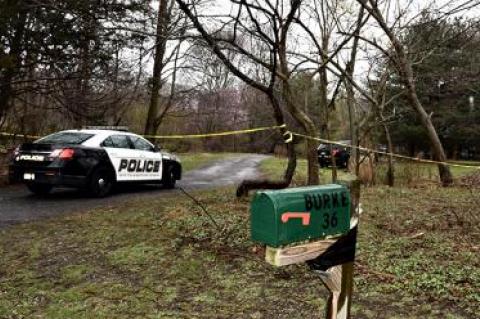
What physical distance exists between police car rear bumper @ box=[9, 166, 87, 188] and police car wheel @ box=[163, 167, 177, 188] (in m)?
3.28

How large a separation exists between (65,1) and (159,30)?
2028 mm

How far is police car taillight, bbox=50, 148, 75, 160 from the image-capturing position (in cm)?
1054

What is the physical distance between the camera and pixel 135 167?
12.5 meters

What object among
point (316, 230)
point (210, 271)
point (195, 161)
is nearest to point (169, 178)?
point (210, 271)

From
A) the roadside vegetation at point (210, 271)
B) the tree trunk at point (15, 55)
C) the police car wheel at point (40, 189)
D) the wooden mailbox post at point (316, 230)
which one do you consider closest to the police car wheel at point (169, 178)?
the police car wheel at point (40, 189)

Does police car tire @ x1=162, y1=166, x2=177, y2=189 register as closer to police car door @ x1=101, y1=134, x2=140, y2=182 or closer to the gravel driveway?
the gravel driveway

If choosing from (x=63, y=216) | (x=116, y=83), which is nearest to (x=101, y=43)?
(x=116, y=83)

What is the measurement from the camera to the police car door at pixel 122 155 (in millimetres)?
11711

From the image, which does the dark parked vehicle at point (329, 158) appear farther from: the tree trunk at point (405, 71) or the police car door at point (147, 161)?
the police car door at point (147, 161)

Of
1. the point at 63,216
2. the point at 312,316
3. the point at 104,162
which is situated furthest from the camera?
Result: the point at 104,162

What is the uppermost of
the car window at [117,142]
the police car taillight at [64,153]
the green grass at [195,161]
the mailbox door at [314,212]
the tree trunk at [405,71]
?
the tree trunk at [405,71]

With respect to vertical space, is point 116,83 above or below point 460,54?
below

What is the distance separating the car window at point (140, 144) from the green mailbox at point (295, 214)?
10.7 meters

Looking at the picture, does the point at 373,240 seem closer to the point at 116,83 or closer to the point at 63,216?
the point at 63,216
